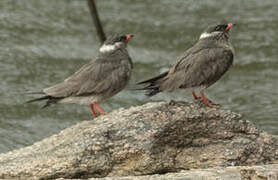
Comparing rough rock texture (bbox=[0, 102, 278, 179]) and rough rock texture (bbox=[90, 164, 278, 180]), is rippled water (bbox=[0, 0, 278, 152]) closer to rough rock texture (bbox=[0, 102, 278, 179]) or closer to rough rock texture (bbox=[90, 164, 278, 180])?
rough rock texture (bbox=[0, 102, 278, 179])

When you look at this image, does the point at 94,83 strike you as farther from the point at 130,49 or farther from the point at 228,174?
the point at 130,49

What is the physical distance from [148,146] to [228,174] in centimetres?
104

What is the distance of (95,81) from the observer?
7.49m

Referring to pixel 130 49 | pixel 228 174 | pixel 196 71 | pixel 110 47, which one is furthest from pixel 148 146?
pixel 130 49

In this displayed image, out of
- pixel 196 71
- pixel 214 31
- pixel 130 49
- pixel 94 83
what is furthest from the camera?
pixel 130 49

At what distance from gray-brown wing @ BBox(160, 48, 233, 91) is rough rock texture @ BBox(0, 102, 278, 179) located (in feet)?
1.11

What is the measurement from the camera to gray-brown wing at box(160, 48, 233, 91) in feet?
23.3

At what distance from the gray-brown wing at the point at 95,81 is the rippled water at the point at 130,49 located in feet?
11.6

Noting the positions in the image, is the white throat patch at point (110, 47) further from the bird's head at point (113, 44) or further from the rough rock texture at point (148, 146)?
the rough rock texture at point (148, 146)

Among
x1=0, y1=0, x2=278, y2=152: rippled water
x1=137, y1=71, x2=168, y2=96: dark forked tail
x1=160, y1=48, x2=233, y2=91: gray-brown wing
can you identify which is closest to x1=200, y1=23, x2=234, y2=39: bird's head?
x1=160, y1=48, x2=233, y2=91: gray-brown wing

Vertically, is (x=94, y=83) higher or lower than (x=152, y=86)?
higher

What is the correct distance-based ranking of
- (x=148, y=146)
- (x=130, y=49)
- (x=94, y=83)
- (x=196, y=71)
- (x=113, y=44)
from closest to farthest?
(x=148, y=146) → (x=196, y=71) → (x=94, y=83) → (x=113, y=44) → (x=130, y=49)

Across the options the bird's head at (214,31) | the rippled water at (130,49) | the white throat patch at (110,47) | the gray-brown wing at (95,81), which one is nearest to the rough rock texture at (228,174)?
the gray-brown wing at (95,81)

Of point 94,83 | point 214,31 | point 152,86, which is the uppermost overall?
point 214,31
